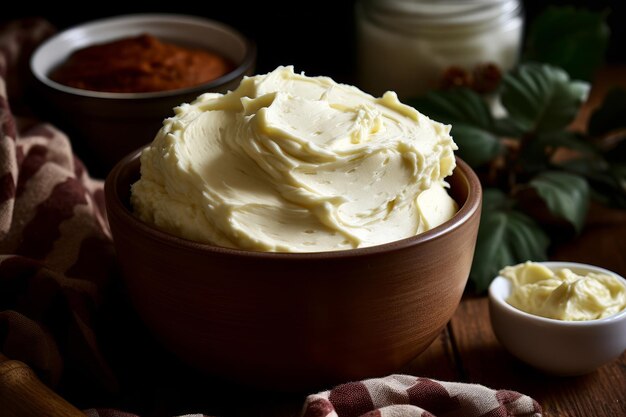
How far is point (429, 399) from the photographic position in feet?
3.08

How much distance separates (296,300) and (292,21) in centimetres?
127

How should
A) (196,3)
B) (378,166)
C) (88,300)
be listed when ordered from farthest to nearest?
1. (196,3)
2. (88,300)
3. (378,166)

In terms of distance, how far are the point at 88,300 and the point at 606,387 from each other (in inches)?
25.1

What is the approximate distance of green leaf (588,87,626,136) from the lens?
60.9 inches

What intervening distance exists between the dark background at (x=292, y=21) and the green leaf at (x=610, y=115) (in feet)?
1.81

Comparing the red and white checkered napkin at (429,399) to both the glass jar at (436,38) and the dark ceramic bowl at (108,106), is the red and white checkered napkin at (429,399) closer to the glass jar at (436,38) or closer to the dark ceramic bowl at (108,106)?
the dark ceramic bowl at (108,106)

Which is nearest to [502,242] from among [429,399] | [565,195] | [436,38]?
[565,195]

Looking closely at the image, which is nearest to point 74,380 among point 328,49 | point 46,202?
point 46,202

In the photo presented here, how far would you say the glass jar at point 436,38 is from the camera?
5.59 feet

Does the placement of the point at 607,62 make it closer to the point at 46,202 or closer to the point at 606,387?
the point at 606,387

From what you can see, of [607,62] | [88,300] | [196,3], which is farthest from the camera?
[607,62]

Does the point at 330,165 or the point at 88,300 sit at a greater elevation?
the point at 330,165

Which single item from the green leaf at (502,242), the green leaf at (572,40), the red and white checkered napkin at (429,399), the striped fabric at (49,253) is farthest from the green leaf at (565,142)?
the striped fabric at (49,253)

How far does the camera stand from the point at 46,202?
3.95 feet
